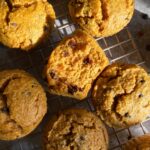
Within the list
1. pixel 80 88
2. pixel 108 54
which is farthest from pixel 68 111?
pixel 108 54

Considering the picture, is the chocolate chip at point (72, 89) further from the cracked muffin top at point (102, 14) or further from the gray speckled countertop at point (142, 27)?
the gray speckled countertop at point (142, 27)

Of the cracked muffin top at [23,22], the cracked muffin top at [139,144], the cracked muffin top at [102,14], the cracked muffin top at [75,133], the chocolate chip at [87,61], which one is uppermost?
the cracked muffin top at [23,22]

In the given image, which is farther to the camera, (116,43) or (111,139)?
(116,43)

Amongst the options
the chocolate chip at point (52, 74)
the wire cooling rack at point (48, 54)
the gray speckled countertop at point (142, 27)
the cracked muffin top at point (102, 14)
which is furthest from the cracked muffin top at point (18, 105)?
the gray speckled countertop at point (142, 27)

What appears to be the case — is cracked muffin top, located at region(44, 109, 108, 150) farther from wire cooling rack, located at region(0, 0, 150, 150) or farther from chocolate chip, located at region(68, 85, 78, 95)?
wire cooling rack, located at region(0, 0, 150, 150)

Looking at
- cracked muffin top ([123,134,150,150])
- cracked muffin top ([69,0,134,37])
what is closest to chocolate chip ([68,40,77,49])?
cracked muffin top ([69,0,134,37])

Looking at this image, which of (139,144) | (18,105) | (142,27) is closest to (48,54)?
(18,105)

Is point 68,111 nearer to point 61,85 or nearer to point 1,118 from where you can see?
point 61,85
